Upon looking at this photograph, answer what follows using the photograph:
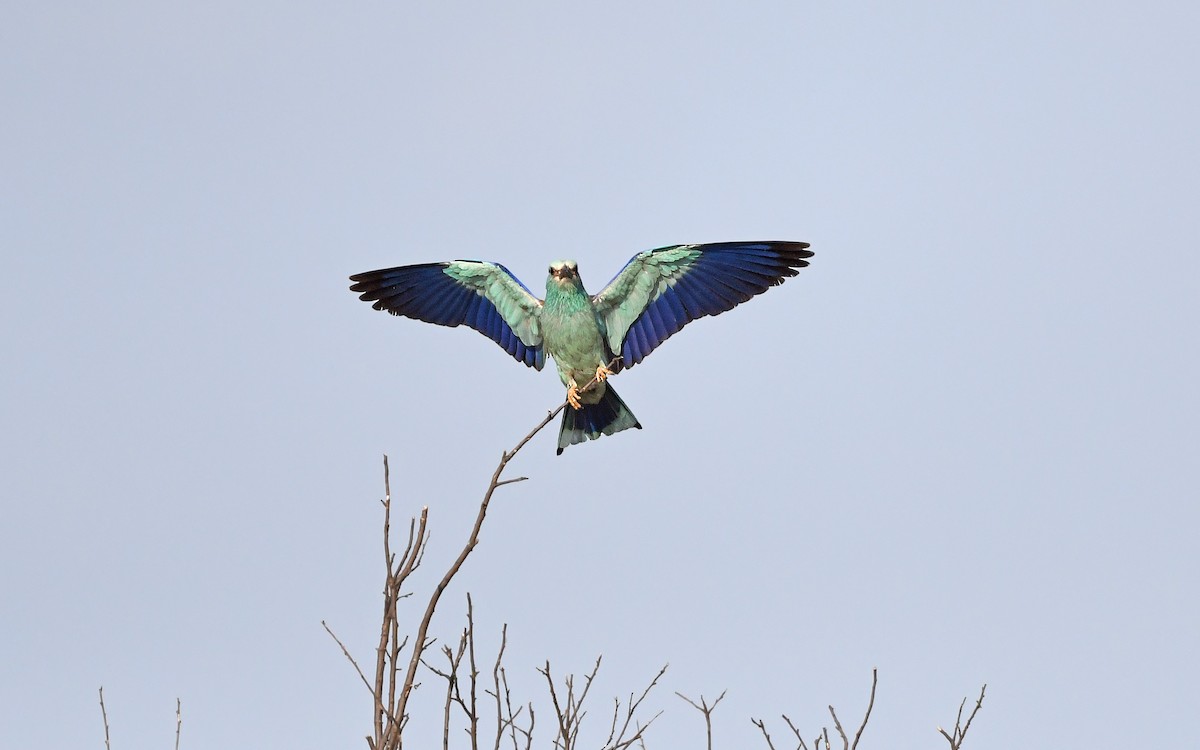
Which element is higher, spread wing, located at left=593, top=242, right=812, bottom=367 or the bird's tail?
spread wing, located at left=593, top=242, right=812, bottom=367

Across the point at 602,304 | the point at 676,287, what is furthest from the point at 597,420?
the point at 676,287

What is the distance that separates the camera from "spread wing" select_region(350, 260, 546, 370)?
26.2ft

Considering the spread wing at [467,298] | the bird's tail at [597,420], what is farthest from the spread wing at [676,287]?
the spread wing at [467,298]

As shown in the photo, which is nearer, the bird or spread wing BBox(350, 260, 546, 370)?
the bird

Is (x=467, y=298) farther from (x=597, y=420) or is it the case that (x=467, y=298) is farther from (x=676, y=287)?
(x=676, y=287)

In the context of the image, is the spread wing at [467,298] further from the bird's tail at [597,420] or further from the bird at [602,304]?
the bird's tail at [597,420]

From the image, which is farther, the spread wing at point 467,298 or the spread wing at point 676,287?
the spread wing at point 467,298

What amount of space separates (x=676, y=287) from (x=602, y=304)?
17.9 inches

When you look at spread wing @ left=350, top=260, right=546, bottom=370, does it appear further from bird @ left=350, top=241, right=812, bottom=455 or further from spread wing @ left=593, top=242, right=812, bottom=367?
spread wing @ left=593, top=242, right=812, bottom=367

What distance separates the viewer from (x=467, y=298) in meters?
8.22

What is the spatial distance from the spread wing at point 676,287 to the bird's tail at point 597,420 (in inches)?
11.5

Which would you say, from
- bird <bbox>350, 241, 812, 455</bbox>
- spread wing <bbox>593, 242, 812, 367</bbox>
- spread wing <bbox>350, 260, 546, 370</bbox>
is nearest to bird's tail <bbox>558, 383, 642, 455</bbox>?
bird <bbox>350, 241, 812, 455</bbox>

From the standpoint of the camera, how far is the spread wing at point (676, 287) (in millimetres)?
7660

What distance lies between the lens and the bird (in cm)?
762
